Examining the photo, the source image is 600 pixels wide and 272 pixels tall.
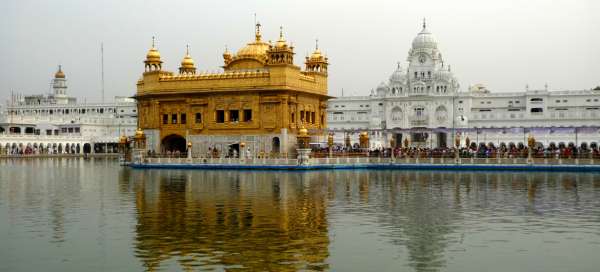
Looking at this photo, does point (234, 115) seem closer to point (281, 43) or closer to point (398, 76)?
point (281, 43)

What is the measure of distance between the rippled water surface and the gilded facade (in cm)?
1886

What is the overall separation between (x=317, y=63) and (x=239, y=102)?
7.80 metres

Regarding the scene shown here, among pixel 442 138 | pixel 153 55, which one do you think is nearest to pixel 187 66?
pixel 153 55

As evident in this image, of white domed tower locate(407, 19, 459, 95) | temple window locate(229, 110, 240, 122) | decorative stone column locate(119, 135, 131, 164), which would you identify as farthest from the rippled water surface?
white domed tower locate(407, 19, 459, 95)

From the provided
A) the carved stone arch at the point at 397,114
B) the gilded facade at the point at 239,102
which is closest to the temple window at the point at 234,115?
the gilded facade at the point at 239,102

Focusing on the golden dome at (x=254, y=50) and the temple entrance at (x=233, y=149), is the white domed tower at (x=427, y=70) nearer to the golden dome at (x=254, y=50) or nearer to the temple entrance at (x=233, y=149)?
the golden dome at (x=254, y=50)

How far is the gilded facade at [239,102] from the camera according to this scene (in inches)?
1860

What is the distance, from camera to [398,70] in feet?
328

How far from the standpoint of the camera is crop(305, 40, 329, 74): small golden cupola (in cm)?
5319

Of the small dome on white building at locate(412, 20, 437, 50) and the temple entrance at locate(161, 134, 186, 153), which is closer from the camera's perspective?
the temple entrance at locate(161, 134, 186, 153)

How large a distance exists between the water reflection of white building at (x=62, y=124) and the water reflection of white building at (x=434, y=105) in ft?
98.5

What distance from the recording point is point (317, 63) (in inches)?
2095

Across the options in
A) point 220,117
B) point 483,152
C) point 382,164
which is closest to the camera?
point 382,164

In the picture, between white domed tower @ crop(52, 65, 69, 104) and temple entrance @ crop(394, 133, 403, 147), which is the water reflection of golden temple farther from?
white domed tower @ crop(52, 65, 69, 104)
